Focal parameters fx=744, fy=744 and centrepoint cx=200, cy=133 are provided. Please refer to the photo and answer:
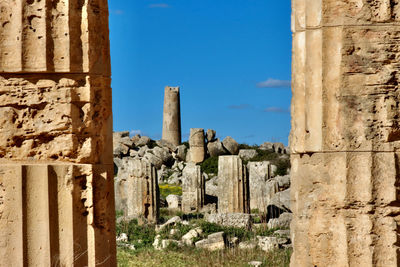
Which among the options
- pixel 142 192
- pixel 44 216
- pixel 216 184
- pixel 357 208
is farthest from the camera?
pixel 216 184

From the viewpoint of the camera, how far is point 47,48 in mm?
5332

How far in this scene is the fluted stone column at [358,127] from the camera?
5691mm

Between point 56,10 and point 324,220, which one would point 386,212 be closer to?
point 324,220

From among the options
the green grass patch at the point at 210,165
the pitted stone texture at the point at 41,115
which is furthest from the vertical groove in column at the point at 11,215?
the green grass patch at the point at 210,165

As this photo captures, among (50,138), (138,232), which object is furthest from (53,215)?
(138,232)

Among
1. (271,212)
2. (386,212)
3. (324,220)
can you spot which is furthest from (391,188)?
(271,212)

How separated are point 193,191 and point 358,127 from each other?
17.4 m

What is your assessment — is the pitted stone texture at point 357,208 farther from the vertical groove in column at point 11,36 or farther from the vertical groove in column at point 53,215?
the vertical groove in column at point 11,36

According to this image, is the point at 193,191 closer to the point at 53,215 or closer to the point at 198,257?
the point at 198,257

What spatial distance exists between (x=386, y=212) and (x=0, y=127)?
296 centimetres

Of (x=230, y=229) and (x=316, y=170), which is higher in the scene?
(x=316, y=170)

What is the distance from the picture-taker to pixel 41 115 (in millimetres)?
5379

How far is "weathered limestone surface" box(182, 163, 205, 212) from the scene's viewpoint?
2289cm

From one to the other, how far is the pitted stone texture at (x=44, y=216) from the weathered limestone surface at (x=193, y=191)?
17.4m
